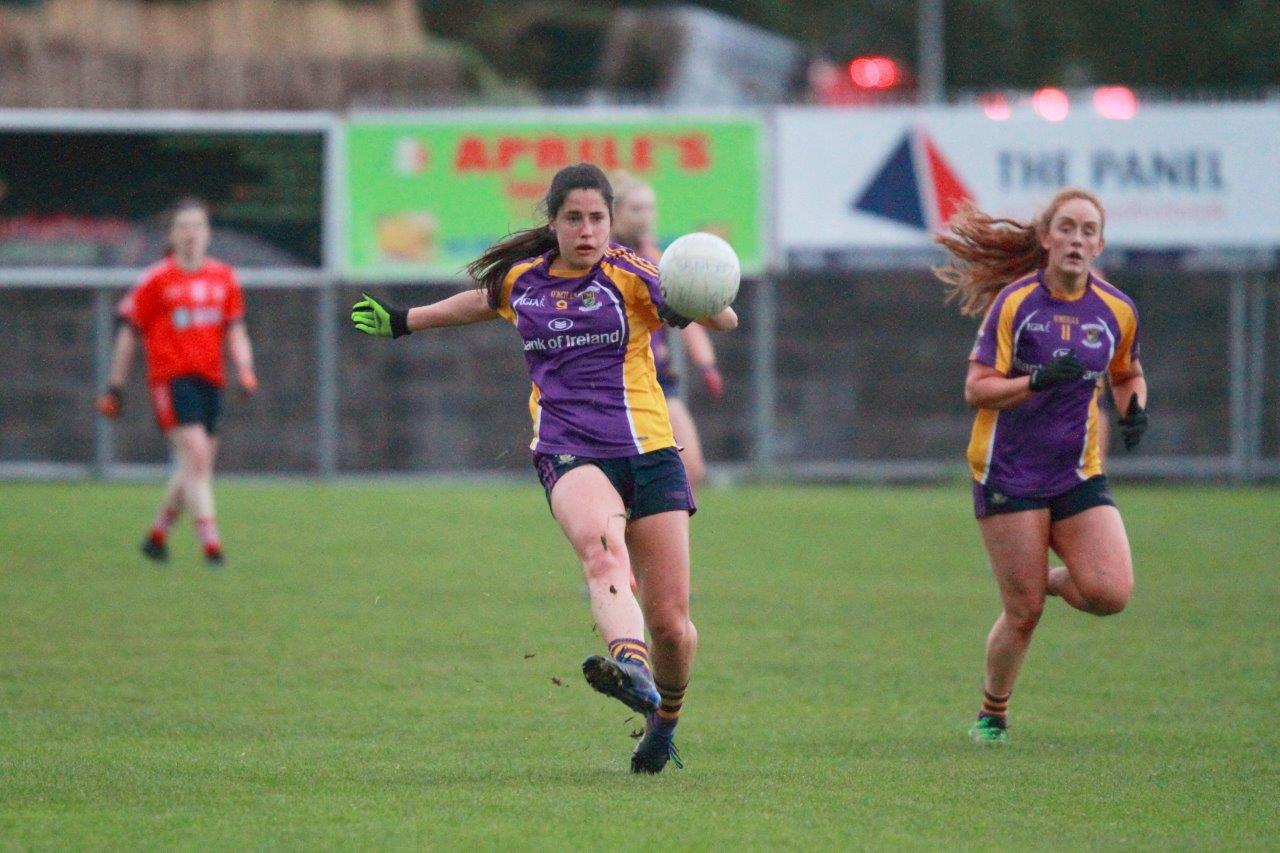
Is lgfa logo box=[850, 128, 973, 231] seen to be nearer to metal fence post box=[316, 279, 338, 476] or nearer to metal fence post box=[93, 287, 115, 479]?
metal fence post box=[316, 279, 338, 476]

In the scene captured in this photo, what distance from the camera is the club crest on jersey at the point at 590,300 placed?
7129 mm

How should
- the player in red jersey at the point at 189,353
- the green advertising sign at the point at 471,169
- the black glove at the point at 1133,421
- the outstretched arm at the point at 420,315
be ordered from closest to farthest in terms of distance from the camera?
the outstretched arm at the point at 420,315 < the black glove at the point at 1133,421 < the player in red jersey at the point at 189,353 < the green advertising sign at the point at 471,169

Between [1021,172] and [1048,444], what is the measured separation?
13.3 meters

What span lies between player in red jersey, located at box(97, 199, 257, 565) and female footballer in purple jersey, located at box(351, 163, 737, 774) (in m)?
6.81

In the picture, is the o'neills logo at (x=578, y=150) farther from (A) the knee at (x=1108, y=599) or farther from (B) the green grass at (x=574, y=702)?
(A) the knee at (x=1108, y=599)

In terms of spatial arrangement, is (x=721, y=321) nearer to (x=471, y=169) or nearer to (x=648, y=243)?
(x=648, y=243)

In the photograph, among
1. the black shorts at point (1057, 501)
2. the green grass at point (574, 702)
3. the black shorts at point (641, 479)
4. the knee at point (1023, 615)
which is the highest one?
the black shorts at point (641, 479)

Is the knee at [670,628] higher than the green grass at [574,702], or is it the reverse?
the knee at [670,628]

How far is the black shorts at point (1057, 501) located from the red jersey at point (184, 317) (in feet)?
23.8

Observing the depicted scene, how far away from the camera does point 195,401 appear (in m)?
13.8

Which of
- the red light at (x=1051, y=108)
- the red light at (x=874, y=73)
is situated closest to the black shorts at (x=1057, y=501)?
the red light at (x=1051, y=108)

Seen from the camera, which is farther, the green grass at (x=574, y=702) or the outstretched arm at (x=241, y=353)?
the outstretched arm at (x=241, y=353)

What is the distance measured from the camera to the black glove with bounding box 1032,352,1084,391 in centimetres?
759

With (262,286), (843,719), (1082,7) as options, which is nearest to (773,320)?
(262,286)
